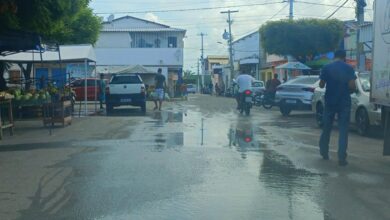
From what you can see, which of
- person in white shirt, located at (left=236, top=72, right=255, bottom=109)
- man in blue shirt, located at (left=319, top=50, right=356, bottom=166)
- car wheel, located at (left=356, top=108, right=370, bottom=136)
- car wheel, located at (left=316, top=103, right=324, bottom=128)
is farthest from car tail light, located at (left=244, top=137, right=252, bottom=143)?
person in white shirt, located at (left=236, top=72, right=255, bottom=109)

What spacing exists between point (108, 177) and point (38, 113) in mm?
10256

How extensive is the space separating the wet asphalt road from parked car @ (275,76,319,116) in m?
9.36

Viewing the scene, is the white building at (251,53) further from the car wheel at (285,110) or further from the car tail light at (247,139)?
the car tail light at (247,139)

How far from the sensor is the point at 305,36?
38500 millimetres

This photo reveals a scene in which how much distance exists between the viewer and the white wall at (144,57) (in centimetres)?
5784

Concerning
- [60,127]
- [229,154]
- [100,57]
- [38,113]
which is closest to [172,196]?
[229,154]

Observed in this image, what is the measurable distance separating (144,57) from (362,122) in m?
44.6

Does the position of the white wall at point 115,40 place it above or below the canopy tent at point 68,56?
above

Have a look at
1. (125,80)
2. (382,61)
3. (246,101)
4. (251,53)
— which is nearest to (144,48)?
(251,53)

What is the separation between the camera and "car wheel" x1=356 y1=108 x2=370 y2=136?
47.6 feet

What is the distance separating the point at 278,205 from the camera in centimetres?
662

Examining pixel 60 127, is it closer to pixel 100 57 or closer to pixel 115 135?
pixel 115 135

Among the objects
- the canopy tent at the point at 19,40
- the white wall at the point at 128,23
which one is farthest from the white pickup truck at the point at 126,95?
the white wall at the point at 128,23

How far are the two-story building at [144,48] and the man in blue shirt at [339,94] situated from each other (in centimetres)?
4719
